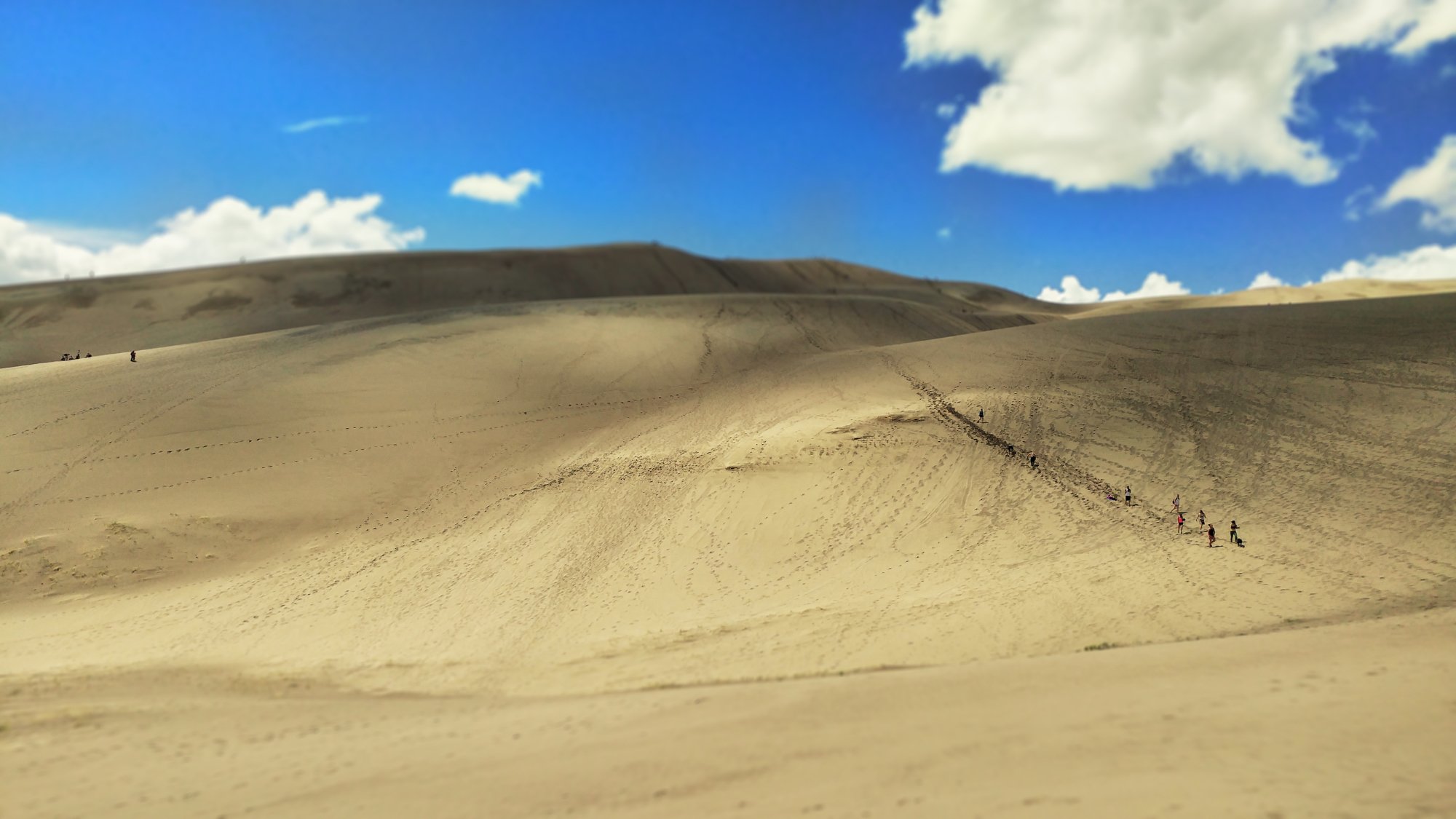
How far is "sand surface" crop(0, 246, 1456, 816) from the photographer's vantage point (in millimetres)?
7383

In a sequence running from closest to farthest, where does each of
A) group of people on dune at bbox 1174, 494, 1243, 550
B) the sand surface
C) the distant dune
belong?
1. the sand surface
2. group of people on dune at bbox 1174, 494, 1243, 550
3. the distant dune

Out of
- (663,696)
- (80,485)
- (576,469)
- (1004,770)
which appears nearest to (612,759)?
(663,696)

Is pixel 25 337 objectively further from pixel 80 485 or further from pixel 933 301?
pixel 933 301

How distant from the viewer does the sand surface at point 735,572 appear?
24.2 feet

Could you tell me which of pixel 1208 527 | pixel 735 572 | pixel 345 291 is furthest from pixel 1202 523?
pixel 345 291

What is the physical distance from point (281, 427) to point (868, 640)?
57.8ft

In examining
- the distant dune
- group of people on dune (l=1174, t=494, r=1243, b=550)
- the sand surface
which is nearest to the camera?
the sand surface

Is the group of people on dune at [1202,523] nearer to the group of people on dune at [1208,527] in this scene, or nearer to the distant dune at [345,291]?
the group of people on dune at [1208,527]

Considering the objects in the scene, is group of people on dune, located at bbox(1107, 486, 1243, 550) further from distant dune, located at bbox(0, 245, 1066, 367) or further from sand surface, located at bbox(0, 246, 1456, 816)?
distant dune, located at bbox(0, 245, 1066, 367)

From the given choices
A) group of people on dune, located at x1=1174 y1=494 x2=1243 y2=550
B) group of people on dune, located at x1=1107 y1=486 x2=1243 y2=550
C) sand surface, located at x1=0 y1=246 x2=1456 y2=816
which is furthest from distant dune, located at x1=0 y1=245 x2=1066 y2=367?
group of people on dune, located at x1=1174 y1=494 x2=1243 y2=550

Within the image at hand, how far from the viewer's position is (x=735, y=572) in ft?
49.3

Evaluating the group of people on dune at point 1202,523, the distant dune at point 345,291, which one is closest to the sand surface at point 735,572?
the group of people on dune at point 1202,523

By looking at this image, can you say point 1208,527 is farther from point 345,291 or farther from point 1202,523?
point 345,291

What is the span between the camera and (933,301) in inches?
2429
